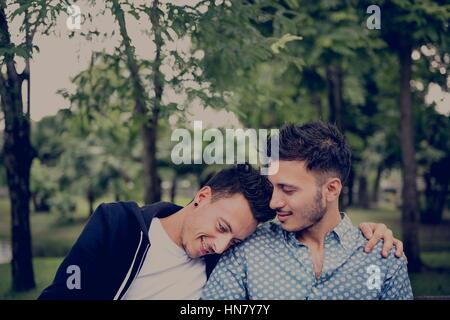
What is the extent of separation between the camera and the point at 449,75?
10.6 feet

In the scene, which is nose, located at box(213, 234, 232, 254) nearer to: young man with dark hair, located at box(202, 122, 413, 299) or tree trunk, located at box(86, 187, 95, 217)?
young man with dark hair, located at box(202, 122, 413, 299)

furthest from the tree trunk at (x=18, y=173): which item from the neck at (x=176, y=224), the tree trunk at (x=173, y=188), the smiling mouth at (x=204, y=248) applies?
the smiling mouth at (x=204, y=248)

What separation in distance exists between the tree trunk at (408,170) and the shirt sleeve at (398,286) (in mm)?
864

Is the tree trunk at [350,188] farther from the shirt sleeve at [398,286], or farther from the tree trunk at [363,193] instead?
the shirt sleeve at [398,286]

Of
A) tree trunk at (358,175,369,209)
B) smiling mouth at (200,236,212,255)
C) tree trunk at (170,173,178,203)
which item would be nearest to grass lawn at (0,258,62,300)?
tree trunk at (170,173,178,203)

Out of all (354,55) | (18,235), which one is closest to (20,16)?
(18,235)

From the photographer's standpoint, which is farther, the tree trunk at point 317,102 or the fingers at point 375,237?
the tree trunk at point 317,102

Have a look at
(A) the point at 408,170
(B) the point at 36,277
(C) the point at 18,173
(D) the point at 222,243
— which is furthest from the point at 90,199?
(A) the point at 408,170

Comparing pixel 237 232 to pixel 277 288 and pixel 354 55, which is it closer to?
pixel 277 288

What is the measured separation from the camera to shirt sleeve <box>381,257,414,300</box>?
241cm

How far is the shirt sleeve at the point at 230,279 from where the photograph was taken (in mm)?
2480

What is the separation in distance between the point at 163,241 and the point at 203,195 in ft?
0.93

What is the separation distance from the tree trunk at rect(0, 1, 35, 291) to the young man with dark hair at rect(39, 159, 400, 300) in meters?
0.80
